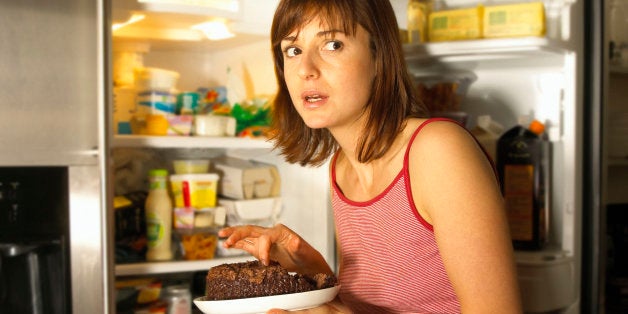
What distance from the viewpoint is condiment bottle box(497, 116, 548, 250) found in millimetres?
1783

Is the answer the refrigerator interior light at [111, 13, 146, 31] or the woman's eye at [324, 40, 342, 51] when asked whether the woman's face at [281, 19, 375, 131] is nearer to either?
the woman's eye at [324, 40, 342, 51]

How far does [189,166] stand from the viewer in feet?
5.98

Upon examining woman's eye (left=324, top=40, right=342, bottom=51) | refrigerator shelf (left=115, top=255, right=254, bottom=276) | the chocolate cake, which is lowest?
refrigerator shelf (left=115, top=255, right=254, bottom=276)

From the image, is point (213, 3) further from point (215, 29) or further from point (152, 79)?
point (152, 79)

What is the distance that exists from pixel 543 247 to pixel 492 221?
1.00m

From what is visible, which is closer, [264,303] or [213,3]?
[264,303]

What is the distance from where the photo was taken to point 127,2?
5.18 ft

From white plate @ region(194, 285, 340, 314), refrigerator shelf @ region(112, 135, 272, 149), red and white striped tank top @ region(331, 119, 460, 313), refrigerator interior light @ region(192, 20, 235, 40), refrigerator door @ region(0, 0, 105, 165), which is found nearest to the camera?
white plate @ region(194, 285, 340, 314)

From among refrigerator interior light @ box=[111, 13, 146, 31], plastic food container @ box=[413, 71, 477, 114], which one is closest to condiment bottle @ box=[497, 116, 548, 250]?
plastic food container @ box=[413, 71, 477, 114]

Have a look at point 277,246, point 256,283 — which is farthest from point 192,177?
point 256,283

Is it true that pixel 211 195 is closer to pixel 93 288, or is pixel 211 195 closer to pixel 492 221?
pixel 93 288

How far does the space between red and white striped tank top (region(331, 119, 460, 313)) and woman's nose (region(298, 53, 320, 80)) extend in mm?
185

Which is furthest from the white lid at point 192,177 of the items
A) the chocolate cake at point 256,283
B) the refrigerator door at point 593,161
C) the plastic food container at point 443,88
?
the refrigerator door at point 593,161

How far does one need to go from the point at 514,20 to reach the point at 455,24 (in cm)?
15
